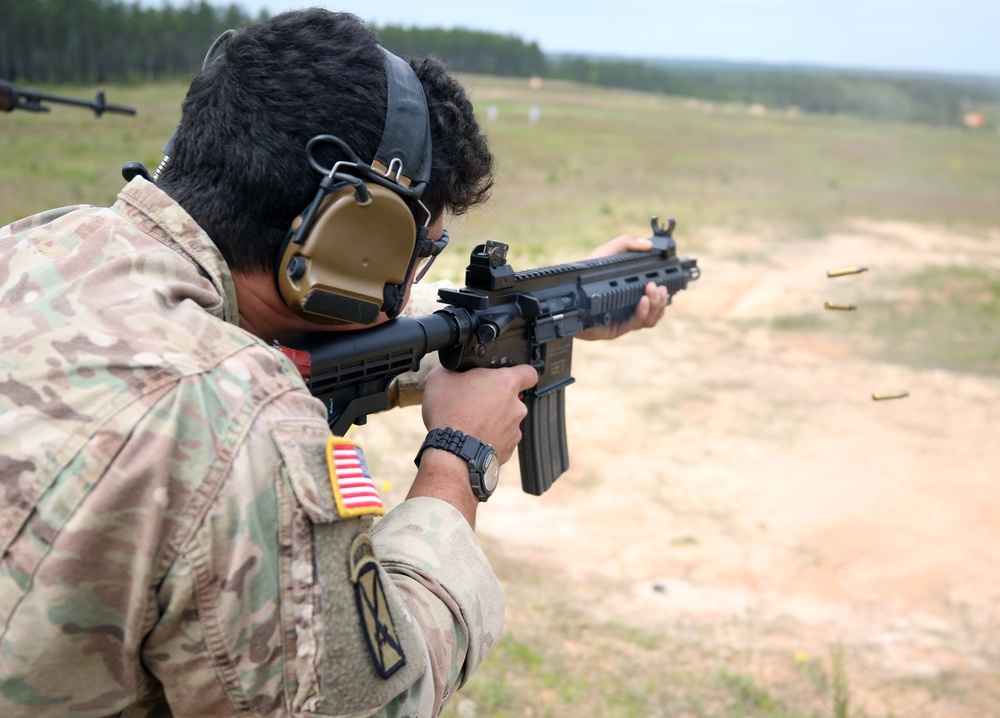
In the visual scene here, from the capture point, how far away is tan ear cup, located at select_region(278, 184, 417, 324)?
1729 mm

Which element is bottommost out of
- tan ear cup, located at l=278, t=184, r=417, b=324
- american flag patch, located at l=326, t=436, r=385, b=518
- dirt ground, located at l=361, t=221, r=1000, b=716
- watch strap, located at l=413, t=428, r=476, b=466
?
dirt ground, located at l=361, t=221, r=1000, b=716

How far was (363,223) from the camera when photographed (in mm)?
1807

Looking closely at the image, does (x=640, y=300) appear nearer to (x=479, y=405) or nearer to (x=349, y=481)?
(x=479, y=405)

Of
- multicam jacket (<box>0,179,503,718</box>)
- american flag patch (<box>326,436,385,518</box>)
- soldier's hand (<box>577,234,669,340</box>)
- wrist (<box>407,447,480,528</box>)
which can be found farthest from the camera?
soldier's hand (<box>577,234,669,340</box>)

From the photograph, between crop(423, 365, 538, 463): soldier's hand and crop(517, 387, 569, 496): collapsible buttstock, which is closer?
crop(423, 365, 538, 463): soldier's hand

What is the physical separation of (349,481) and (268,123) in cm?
70

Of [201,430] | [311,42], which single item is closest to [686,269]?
[311,42]

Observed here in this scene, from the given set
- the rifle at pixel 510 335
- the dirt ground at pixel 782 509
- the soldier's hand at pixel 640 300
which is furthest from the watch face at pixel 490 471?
the dirt ground at pixel 782 509

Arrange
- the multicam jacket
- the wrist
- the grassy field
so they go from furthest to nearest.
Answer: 1. the grassy field
2. the wrist
3. the multicam jacket

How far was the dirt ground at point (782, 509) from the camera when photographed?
5145 millimetres

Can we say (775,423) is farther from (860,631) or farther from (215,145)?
(215,145)

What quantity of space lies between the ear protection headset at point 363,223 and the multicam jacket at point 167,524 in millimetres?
245

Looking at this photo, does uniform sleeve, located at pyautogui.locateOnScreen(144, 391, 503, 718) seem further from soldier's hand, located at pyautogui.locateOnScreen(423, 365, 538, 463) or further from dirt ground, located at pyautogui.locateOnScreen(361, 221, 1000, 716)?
dirt ground, located at pyautogui.locateOnScreen(361, 221, 1000, 716)

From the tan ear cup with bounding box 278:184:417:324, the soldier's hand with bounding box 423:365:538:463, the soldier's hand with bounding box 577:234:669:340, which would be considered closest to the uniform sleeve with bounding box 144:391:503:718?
the tan ear cup with bounding box 278:184:417:324
